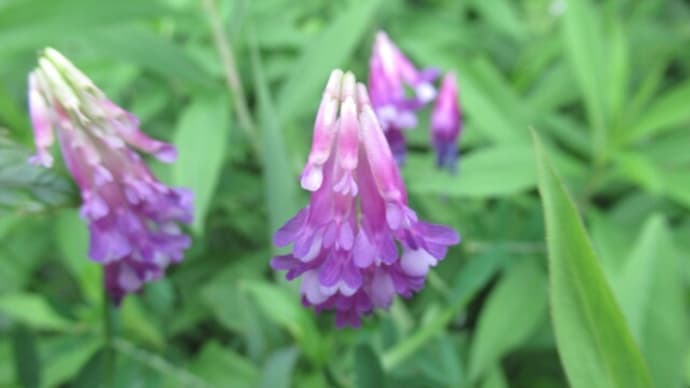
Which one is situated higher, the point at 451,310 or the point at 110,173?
the point at 110,173

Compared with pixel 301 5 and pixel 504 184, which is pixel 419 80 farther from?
pixel 301 5

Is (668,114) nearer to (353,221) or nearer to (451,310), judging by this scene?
(451,310)

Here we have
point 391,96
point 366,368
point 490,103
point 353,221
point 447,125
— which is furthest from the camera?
point 490,103

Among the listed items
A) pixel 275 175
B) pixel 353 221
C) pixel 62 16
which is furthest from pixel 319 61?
pixel 353 221

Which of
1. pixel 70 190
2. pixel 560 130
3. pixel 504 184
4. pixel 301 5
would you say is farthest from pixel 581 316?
pixel 301 5

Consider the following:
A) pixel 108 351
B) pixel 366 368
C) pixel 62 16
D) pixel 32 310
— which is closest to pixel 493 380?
pixel 366 368

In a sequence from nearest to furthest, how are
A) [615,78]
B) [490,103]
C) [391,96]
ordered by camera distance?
[391,96] < [615,78] < [490,103]

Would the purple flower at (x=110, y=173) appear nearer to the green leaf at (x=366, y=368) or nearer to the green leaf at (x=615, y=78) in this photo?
the green leaf at (x=366, y=368)

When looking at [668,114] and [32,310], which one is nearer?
[32,310]

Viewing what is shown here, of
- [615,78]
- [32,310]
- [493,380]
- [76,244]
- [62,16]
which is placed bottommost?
[493,380]
